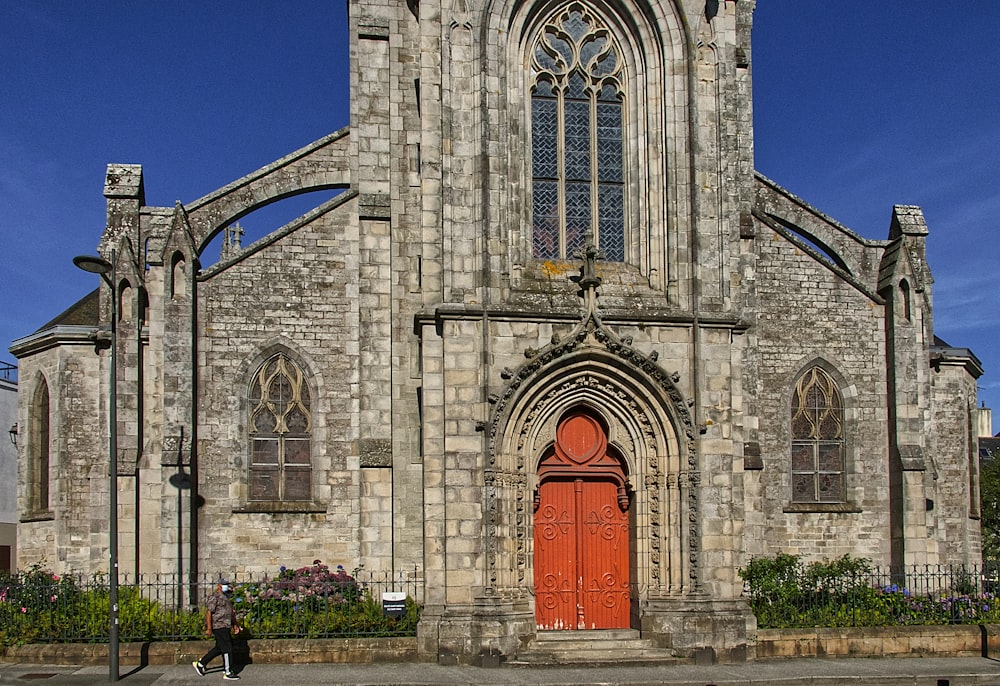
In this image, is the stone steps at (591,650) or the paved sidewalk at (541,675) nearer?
the paved sidewalk at (541,675)

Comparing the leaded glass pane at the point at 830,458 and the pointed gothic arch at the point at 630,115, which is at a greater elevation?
the pointed gothic arch at the point at 630,115

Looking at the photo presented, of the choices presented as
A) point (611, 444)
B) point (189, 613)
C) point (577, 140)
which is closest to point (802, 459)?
point (611, 444)

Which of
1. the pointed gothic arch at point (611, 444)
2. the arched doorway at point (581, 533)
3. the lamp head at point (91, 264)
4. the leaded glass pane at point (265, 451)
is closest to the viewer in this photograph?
the lamp head at point (91, 264)

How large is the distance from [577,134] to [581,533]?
6.91 m

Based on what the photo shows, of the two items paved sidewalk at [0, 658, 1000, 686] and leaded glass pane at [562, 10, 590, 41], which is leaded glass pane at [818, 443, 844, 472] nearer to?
paved sidewalk at [0, 658, 1000, 686]

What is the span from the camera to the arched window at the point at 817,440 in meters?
22.7

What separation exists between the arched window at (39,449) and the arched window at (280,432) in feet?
23.5

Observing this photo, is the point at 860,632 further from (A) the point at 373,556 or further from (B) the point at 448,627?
(A) the point at 373,556

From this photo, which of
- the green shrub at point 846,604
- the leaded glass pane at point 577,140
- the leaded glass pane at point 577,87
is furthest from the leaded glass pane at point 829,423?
the leaded glass pane at point 577,87

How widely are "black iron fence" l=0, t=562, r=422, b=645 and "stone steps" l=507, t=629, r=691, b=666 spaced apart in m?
1.96

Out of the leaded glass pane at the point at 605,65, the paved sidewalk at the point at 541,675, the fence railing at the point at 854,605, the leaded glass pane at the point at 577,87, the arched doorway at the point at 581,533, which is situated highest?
the leaded glass pane at the point at 605,65

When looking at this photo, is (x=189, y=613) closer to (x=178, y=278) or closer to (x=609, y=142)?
(x=178, y=278)

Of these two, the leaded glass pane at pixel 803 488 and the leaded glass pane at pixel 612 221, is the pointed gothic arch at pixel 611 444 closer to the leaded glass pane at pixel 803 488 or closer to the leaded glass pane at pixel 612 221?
the leaded glass pane at pixel 612 221

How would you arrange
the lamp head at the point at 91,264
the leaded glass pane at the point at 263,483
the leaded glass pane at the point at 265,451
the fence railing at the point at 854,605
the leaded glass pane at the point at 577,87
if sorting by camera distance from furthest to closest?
the leaded glass pane at the point at 265,451 → the leaded glass pane at the point at 263,483 → the leaded glass pane at the point at 577,87 → the fence railing at the point at 854,605 → the lamp head at the point at 91,264
